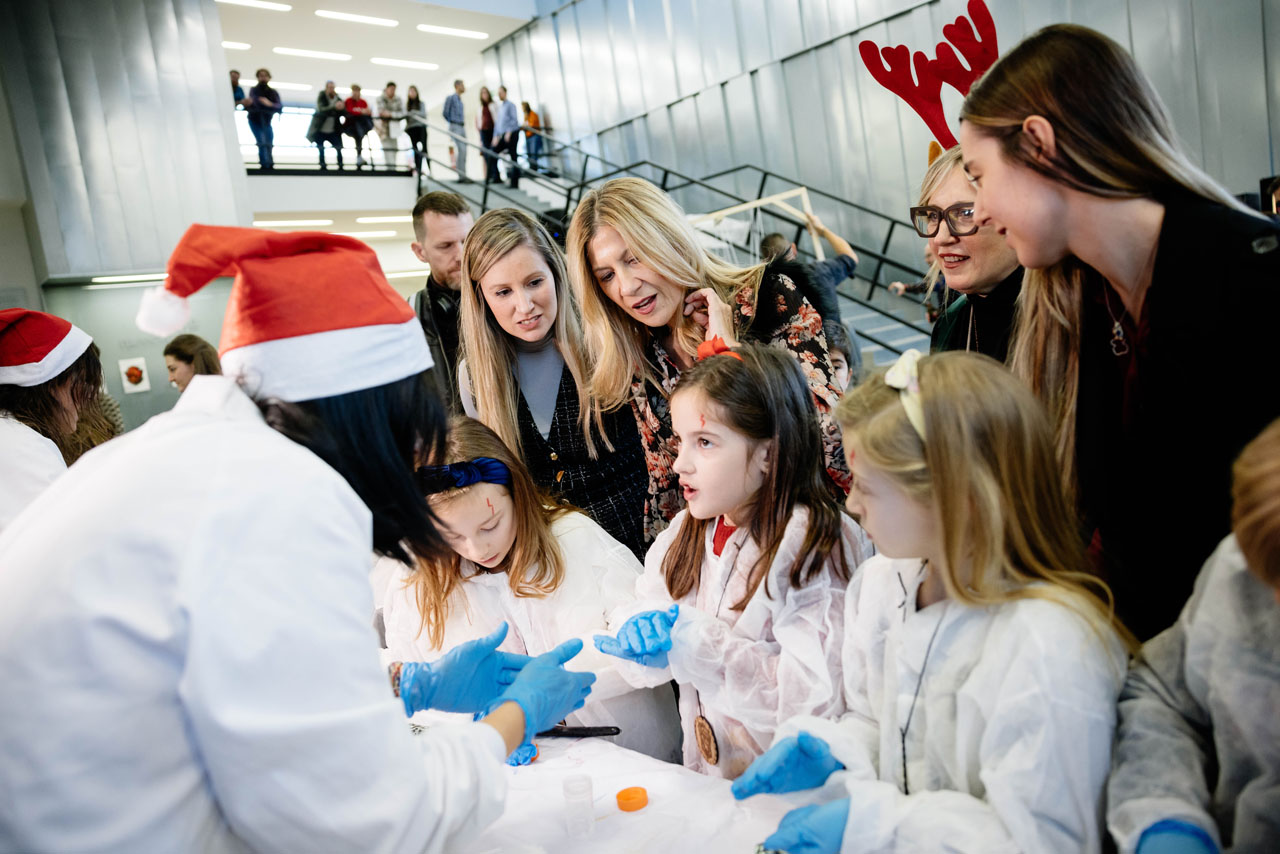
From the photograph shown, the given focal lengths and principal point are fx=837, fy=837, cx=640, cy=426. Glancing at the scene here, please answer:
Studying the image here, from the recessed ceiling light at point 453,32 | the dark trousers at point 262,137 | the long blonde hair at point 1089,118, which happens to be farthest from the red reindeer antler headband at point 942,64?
the recessed ceiling light at point 453,32

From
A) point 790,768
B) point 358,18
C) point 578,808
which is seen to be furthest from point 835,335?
point 358,18

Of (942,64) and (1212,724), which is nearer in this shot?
(1212,724)

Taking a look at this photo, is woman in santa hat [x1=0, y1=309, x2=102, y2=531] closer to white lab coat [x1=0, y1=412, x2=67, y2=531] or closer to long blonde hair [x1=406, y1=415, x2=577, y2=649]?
white lab coat [x1=0, y1=412, x2=67, y2=531]

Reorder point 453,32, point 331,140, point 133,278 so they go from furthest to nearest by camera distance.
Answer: point 453,32, point 331,140, point 133,278

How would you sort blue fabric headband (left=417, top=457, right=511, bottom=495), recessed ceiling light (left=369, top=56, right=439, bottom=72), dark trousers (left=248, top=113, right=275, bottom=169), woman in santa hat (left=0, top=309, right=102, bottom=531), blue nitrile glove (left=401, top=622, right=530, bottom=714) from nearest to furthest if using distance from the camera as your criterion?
blue nitrile glove (left=401, top=622, right=530, bottom=714) → blue fabric headband (left=417, top=457, right=511, bottom=495) → woman in santa hat (left=0, top=309, right=102, bottom=531) → dark trousers (left=248, top=113, right=275, bottom=169) → recessed ceiling light (left=369, top=56, right=439, bottom=72)

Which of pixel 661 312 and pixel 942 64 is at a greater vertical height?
pixel 942 64

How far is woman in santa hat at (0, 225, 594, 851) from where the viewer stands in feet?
2.89

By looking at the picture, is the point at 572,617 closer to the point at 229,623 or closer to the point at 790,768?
the point at 790,768

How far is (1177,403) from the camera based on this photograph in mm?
1219

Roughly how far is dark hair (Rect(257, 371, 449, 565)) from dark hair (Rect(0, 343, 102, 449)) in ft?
6.75

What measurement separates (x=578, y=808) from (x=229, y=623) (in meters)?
0.80

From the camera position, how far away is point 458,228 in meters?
3.49

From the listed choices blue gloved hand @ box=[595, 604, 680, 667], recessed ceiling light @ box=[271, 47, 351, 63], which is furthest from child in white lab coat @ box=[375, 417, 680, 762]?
recessed ceiling light @ box=[271, 47, 351, 63]

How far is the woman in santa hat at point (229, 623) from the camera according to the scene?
0.88m
